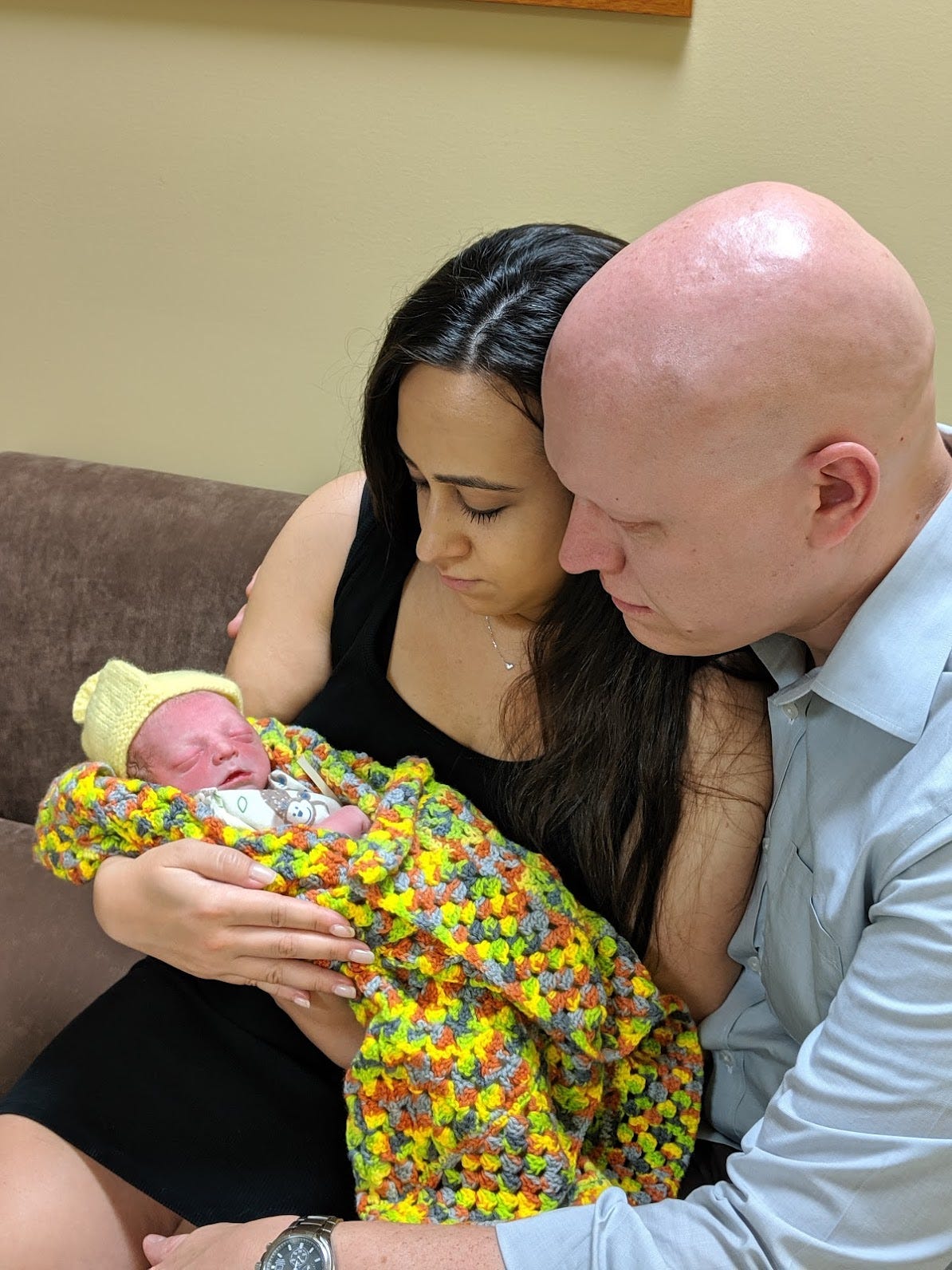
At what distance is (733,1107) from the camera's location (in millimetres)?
1494

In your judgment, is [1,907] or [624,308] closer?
[624,308]

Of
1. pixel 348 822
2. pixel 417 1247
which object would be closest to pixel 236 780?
pixel 348 822

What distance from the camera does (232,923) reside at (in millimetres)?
1396

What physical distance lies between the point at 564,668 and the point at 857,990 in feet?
1.83

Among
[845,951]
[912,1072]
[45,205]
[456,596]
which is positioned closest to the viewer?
[912,1072]

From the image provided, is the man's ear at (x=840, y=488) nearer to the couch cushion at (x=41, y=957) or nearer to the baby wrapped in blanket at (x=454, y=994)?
the baby wrapped in blanket at (x=454, y=994)

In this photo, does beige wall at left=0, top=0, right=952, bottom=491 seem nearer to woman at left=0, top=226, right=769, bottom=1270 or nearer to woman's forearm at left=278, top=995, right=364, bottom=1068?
woman at left=0, top=226, right=769, bottom=1270

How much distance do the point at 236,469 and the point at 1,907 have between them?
948mm

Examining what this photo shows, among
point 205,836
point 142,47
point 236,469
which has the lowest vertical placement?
point 205,836

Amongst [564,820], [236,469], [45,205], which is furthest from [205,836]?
[45,205]

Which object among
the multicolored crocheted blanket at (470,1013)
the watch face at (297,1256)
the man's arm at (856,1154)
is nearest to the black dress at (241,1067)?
the multicolored crocheted blanket at (470,1013)

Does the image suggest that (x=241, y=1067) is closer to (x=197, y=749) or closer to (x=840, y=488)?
(x=197, y=749)

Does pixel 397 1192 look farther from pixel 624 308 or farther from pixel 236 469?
pixel 236 469

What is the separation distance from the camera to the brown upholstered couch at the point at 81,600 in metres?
2.11
